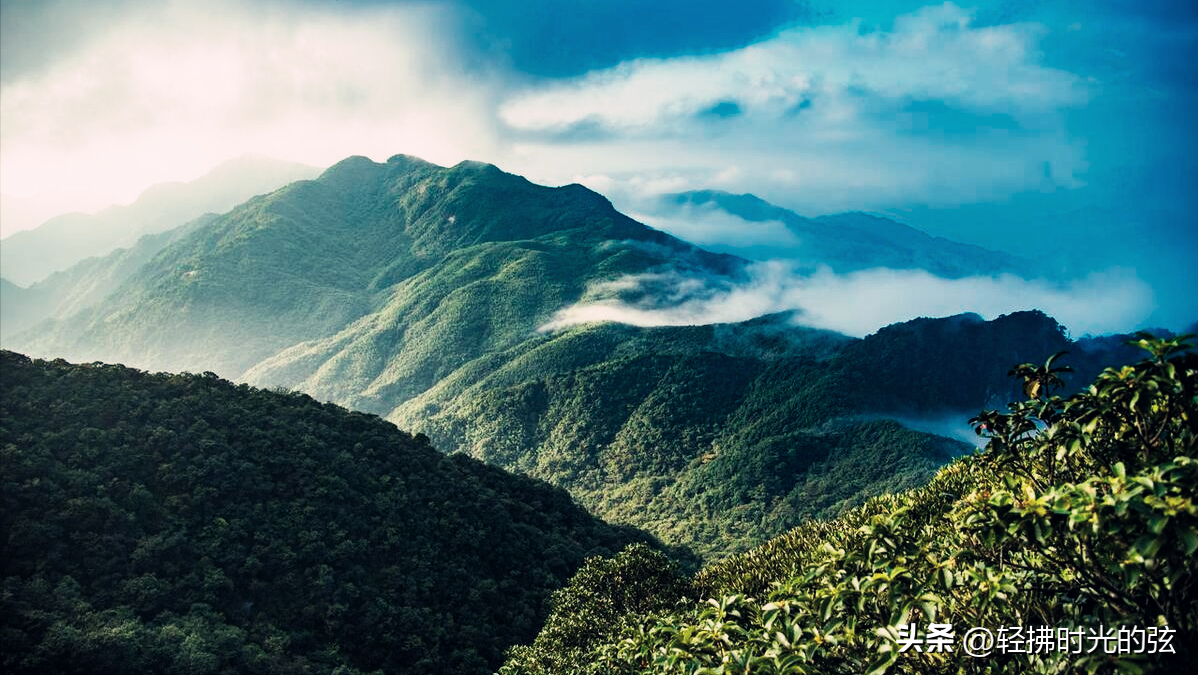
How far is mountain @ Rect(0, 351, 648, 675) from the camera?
1564 inches

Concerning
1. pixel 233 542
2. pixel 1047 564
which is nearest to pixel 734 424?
pixel 233 542

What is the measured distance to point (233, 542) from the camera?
48344mm

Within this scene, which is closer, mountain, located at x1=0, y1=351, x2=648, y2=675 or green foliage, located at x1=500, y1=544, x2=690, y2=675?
green foliage, located at x1=500, y1=544, x2=690, y2=675

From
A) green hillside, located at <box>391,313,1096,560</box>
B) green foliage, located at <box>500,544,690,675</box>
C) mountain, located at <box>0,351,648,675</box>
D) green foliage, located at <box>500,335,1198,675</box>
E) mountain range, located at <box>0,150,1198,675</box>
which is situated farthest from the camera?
green hillside, located at <box>391,313,1096,560</box>

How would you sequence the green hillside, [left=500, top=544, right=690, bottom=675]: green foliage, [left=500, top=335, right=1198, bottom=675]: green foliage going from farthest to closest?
the green hillside
[left=500, top=544, right=690, bottom=675]: green foliage
[left=500, top=335, right=1198, bottom=675]: green foliage

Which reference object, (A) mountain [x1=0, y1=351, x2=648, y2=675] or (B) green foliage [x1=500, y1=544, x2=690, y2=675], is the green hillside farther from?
(B) green foliage [x1=500, y1=544, x2=690, y2=675]

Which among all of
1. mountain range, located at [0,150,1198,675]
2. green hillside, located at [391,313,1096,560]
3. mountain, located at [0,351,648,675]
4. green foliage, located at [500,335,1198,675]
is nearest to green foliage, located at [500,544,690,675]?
mountain range, located at [0,150,1198,675]

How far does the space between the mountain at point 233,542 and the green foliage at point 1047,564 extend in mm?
36500

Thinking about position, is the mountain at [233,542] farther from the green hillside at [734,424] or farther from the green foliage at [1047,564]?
the green hillside at [734,424]

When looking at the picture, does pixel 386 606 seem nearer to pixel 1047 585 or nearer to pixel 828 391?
pixel 1047 585

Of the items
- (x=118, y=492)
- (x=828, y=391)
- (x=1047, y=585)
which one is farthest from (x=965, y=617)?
(x=828, y=391)

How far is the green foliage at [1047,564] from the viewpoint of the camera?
28.4 feet

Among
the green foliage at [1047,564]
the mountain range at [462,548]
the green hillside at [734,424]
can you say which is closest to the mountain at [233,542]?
the mountain range at [462,548]

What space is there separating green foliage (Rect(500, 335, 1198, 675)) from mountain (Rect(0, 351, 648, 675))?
36500 millimetres
